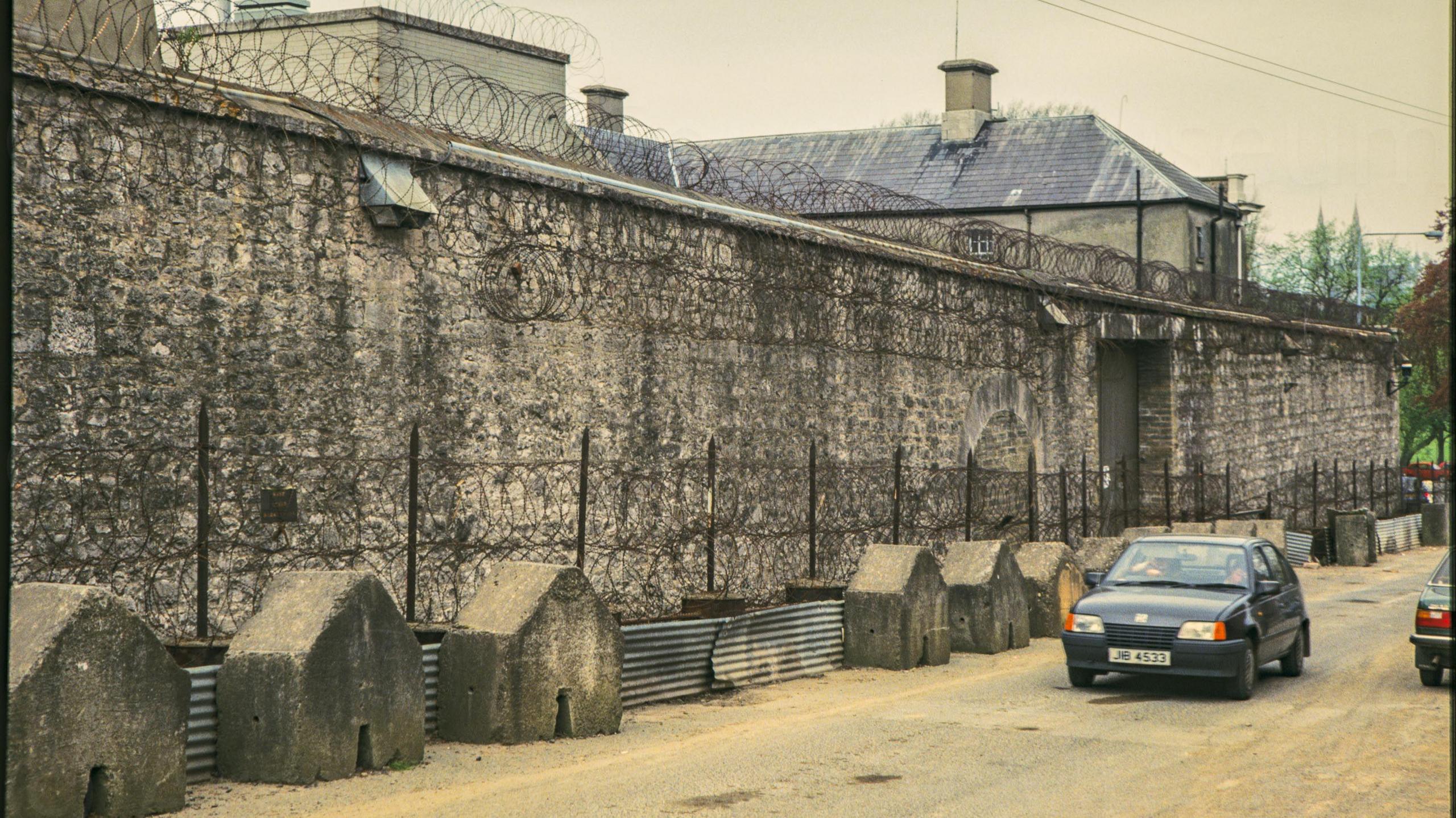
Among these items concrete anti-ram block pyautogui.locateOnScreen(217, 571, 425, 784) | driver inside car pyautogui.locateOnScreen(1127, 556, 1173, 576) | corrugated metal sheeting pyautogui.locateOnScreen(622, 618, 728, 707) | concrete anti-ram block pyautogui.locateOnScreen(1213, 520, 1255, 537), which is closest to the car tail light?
driver inside car pyautogui.locateOnScreen(1127, 556, 1173, 576)

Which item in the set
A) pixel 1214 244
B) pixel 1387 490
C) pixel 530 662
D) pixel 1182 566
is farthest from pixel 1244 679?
pixel 1214 244

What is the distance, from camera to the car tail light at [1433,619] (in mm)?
10570

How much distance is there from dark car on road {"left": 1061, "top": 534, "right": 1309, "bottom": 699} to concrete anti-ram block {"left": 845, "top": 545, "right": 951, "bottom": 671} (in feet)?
4.67

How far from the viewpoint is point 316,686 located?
22.5 feet

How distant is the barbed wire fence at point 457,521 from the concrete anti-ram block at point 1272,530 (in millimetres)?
3692

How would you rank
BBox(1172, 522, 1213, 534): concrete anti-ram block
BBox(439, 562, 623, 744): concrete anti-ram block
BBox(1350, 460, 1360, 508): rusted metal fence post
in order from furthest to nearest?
BBox(1350, 460, 1360, 508): rusted metal fence post, BBox(1172, 522, 1213, 534): concrete anti-ram block, BBox(439, 562, 623, 744): concrete anti-ram block

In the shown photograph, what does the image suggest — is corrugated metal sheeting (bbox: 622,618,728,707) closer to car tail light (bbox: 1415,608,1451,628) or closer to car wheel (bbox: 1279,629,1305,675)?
car wheel (bbox: 1279,629,1305,675)

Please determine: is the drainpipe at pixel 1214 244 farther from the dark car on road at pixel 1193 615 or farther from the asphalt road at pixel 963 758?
the asphalt road at pixel 963 758

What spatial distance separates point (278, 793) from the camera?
21.9 ft

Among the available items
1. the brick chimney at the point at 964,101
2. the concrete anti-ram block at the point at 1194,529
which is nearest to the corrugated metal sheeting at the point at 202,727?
the concrete anti-ram block at the point at 1194,529

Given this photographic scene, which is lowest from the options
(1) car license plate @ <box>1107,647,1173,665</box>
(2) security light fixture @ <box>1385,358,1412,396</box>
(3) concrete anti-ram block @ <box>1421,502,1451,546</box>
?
(1) car license plate @ <box>1107,647,1173,665</box>

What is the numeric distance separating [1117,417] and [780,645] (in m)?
15.8

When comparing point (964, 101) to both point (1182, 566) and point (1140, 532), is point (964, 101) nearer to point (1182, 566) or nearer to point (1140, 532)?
point (1140, 532)

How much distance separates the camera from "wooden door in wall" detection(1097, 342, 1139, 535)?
80.3 feet
